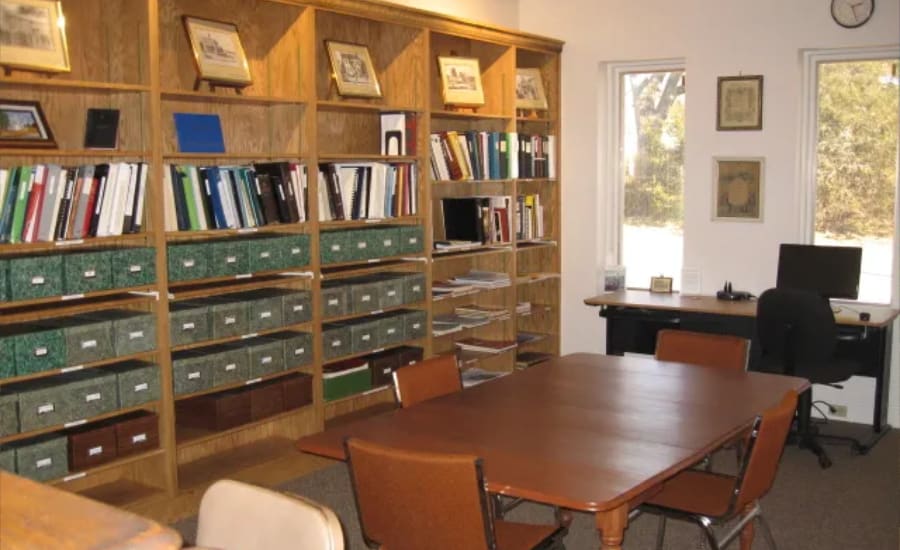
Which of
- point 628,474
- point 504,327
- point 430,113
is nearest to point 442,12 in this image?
point 430,113

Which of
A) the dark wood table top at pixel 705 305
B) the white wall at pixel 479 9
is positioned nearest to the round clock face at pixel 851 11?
the dark wood table top at pixel 705 305

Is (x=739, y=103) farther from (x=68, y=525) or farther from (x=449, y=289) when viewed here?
(x=68, y=525)

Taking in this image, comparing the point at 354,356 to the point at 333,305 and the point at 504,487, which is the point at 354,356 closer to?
the point at 333,305

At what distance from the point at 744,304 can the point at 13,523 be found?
4.98m

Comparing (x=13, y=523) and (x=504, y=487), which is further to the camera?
(x=504, y=487)

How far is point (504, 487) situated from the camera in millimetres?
2504

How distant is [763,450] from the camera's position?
9.82ft

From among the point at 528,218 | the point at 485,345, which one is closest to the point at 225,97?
the point at 485,345

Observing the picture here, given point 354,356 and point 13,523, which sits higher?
point 13,523

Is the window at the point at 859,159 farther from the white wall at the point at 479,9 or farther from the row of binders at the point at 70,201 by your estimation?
the row of binders at the point at 70,201

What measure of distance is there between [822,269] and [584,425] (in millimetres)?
3124

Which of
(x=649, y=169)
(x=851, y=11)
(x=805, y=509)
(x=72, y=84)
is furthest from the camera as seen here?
(x=649, y=169)

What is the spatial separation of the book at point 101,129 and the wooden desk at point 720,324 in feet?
10.3

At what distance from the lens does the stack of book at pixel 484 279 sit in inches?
237
